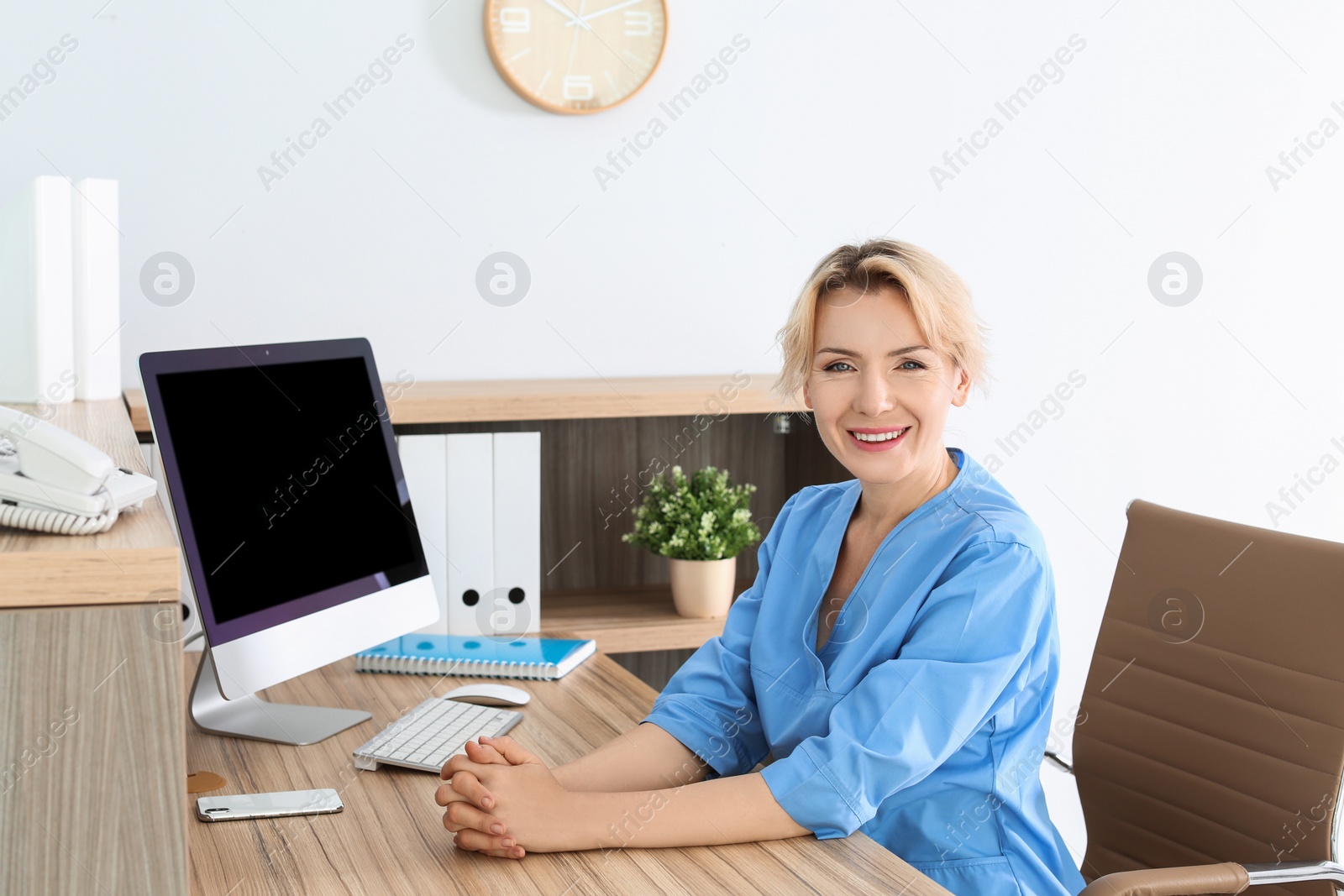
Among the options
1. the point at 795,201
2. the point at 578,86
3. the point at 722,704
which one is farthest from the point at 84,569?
the point at 795,201

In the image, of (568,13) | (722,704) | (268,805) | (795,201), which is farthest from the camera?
(795,201)

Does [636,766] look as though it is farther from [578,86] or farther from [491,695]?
[578,86]

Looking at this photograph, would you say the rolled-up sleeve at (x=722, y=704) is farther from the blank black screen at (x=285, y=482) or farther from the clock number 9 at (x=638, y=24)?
the clock number 9 at (x=638, y=24)

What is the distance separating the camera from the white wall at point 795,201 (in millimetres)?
2049

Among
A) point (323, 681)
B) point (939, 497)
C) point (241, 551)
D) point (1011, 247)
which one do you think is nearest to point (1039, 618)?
point (939, 497)

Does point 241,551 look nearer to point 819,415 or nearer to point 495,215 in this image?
point 819,415

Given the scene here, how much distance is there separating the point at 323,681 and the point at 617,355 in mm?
927

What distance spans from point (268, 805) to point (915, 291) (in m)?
0.92

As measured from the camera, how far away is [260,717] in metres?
1.53

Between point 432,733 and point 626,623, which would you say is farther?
point 626,623

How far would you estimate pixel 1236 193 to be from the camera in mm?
2793

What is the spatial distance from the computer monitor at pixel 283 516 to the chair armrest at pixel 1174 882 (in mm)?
941

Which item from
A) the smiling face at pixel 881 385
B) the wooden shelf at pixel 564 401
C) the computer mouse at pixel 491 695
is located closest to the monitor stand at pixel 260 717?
the computer mouse at pixel 491 695

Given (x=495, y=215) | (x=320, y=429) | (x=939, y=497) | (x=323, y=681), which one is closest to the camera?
(x=939, y=497)
